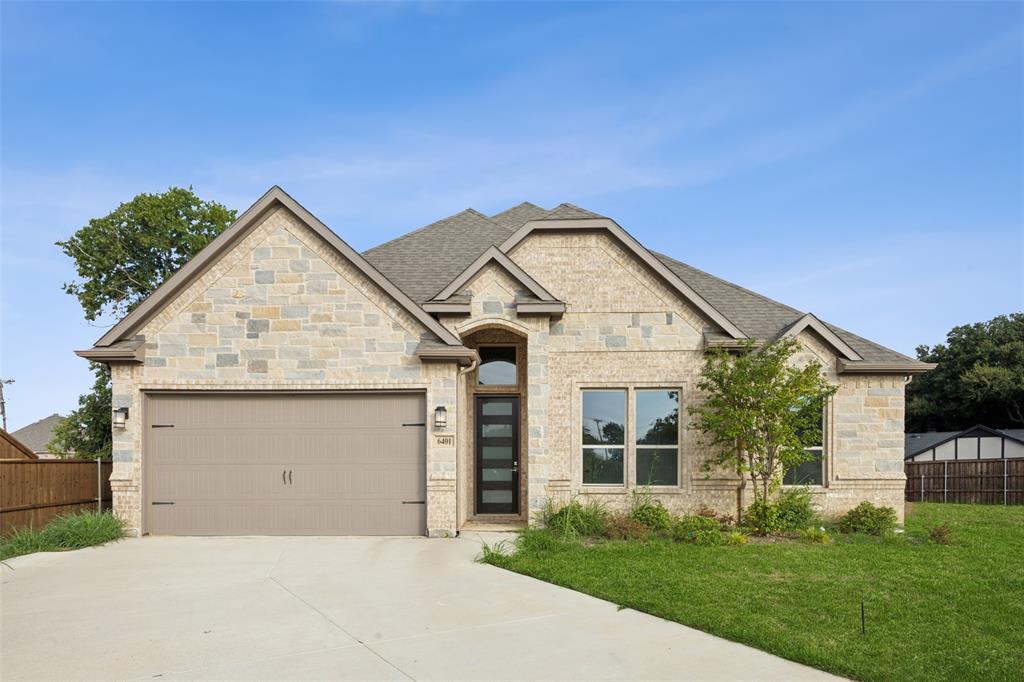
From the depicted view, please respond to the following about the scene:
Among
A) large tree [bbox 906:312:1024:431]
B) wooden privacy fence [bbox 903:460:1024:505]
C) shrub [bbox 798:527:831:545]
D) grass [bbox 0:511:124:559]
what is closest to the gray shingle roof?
shrub [bbox 798:527:831:545]

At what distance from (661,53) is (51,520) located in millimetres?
13495

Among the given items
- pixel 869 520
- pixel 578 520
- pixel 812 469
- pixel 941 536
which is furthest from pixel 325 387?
pixel 941 536

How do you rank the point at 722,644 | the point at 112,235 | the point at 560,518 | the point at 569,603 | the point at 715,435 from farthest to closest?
the point at 112,235, the point at 715,435, the point at 560,518, the point at 569,603, the point at 722,644

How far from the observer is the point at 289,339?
12430 millimetres

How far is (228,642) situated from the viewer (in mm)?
6785

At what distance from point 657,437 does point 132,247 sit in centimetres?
1935

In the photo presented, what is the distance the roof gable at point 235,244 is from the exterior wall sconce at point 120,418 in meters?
1.08

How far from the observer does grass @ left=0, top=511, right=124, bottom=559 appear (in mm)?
11227

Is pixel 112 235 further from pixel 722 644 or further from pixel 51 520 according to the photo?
pixel 722 644

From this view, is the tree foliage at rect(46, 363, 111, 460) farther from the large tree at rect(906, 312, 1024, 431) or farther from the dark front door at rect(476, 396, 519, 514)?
the large tree at rect(906, 312, 1024, 431)

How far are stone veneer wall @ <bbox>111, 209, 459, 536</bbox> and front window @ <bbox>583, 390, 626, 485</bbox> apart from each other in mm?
2782

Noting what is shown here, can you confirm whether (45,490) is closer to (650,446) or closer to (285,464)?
(285,464)

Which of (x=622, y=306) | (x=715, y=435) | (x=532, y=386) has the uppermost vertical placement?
(x=622, y=306)

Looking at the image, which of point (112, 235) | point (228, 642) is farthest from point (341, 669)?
point (112, 235)
